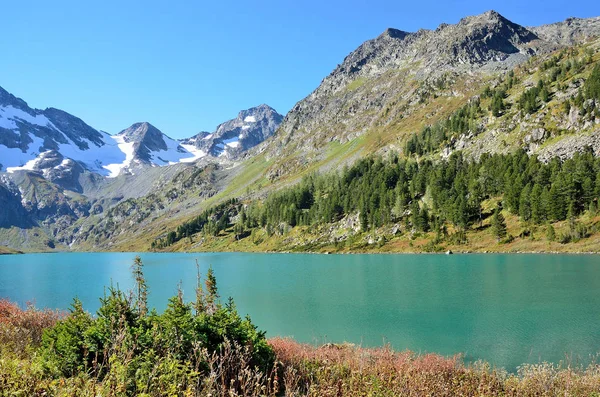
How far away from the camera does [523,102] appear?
524 ft

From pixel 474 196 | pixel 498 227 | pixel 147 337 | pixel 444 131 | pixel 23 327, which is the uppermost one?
pixel 444 131

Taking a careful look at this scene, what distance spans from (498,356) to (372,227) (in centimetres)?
13004

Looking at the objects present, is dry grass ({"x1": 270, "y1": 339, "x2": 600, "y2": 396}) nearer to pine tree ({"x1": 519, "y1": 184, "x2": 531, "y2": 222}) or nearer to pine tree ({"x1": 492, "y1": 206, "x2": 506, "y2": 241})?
pine tree ({"x1": 492, "y1": 206, "x2": 506, "y2": 241})

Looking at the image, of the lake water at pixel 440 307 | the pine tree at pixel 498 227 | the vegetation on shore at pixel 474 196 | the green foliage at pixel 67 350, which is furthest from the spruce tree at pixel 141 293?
the pine tree at pixel 498 227

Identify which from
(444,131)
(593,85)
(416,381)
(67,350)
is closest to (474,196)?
(444,131)

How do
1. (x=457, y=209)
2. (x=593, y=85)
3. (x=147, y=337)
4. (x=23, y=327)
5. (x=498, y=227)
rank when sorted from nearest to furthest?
(x=147, y=337), (x=23, y=327), (x=498, y=227), (x=457, y=209), (x=593, y=85)

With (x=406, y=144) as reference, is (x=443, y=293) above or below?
below

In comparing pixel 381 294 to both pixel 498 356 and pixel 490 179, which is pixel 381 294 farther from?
pixel 490 179

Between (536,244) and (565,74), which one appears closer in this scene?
(536,244)

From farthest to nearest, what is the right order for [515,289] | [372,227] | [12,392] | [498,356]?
[372,227]
[515,289]
[498,356]
[12,392]

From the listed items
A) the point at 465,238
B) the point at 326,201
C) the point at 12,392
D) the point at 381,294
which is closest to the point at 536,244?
the point at 465,238

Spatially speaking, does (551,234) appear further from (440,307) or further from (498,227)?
(440,307)

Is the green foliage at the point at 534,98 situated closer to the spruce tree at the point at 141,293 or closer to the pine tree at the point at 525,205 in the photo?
the pine tree at the point at 525,205

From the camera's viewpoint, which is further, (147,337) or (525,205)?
(525,205)
